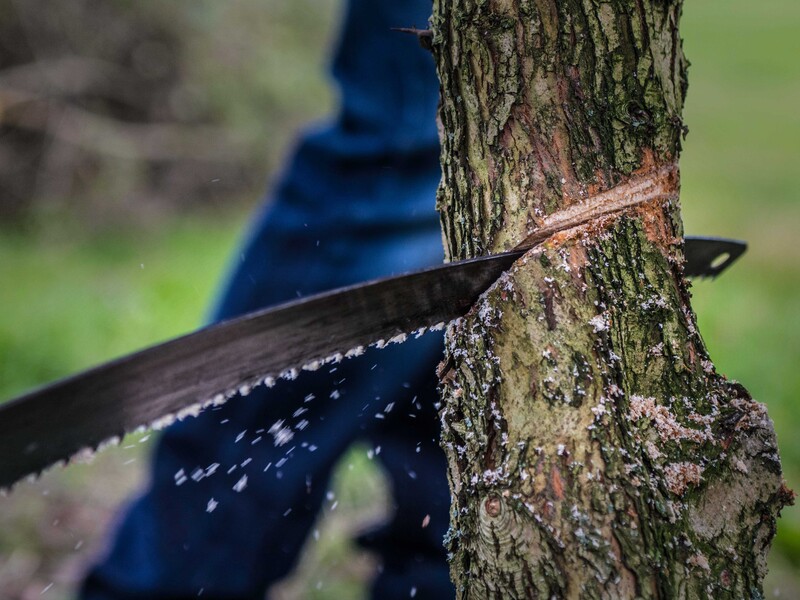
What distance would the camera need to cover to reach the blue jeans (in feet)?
6.77

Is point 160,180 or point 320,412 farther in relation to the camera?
point 160,180

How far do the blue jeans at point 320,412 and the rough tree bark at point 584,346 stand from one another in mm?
874

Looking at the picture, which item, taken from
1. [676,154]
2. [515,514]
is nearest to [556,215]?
[676,154]

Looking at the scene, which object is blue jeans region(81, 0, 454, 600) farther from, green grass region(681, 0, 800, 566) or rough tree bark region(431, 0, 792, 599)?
green grass region(681, 0, 800, 566)

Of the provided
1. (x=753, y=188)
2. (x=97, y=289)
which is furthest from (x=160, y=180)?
(x=753, y=188)

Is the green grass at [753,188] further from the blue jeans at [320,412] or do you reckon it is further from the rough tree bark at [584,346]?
the rough tree bark at [584,346]

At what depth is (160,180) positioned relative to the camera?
7027mm

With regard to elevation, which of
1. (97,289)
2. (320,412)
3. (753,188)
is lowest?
(753,188)

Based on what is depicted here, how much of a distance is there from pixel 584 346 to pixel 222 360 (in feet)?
1.63

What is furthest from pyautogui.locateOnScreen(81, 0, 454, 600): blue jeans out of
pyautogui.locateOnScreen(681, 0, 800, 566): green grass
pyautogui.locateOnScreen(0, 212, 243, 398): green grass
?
pyautogui.locateOnScreen(0, 212, 243, 398): green grass

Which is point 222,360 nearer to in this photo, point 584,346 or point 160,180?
point 584,346

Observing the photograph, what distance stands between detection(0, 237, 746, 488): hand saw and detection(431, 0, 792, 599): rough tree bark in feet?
0.26

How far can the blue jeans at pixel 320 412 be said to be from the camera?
2.06 metres

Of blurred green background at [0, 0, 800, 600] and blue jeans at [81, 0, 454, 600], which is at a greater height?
blue jeans at [81, 0, 454, 600]
